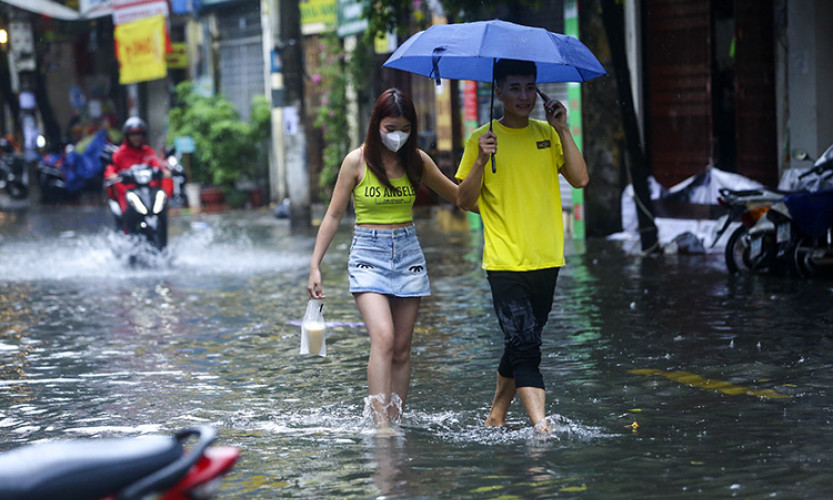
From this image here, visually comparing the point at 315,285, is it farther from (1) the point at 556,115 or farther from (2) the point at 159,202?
(2) the point at 159,202

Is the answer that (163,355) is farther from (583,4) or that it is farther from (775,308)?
(583,4)

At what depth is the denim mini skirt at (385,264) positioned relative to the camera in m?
6.49

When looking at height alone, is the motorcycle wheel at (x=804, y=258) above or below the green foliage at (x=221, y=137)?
below

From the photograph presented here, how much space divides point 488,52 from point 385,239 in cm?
105

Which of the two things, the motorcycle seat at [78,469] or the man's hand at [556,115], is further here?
the man's hand at [556,115]

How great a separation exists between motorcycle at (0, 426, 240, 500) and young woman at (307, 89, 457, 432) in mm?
3063

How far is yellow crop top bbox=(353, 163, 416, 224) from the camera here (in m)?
6.54

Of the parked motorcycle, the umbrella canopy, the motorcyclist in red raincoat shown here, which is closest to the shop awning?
the parked motorcycle

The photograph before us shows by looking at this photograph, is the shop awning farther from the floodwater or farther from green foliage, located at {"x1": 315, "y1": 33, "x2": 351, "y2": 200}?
the floodwater

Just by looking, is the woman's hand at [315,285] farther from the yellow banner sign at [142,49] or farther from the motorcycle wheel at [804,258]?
the yellow banner sign at [142,49]

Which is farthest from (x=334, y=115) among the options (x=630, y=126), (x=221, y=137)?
(x=630, y=126)

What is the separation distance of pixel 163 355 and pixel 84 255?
8.89m

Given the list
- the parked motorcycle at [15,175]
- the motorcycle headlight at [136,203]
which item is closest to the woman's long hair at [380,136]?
the motorcycle headlight at [136,203]

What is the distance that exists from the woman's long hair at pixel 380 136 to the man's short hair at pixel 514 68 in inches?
18.8
